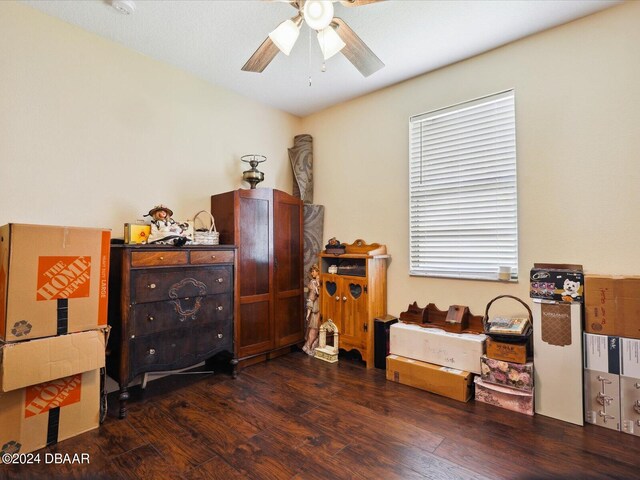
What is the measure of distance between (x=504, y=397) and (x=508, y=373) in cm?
17

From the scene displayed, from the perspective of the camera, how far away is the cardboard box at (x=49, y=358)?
1.62m

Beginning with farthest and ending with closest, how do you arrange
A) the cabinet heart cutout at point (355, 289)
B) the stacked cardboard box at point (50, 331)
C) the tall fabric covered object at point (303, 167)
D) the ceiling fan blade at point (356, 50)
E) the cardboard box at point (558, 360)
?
the tall fabric covered object at point (303, 167), the cabinet heart cutout at point (355, 289), the cardboard box at point (558, 360), the ceiling fan blade at point (356, 50), the stacked cardboard box at point (50, 331)

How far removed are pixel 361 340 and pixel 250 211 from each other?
1.63 metres

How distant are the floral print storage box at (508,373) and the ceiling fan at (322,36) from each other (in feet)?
7.32

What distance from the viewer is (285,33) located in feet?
5.84

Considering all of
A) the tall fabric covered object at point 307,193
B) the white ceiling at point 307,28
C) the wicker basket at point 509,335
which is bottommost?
the wicker basket at point 509,335

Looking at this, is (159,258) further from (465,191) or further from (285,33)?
(465,191)

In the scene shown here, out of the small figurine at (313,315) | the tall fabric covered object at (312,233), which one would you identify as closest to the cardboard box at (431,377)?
the small figurine at (313,315)

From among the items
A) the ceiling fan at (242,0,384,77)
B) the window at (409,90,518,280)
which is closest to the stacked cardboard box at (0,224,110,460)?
the ceiling fan at (242,0,384,77)

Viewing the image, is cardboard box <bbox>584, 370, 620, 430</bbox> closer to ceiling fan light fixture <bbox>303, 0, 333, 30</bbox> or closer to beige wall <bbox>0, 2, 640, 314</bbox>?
beige wall <bbox>0, 2, 640, 314</bbox>

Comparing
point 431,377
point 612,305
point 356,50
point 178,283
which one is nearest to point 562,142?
point 612,305

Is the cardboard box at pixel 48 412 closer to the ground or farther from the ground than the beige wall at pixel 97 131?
closer to the ground

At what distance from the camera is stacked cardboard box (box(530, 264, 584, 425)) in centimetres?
199

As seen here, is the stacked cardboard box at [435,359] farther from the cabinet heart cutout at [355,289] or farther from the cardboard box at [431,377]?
the cabinet heart cutout at [355,289]
